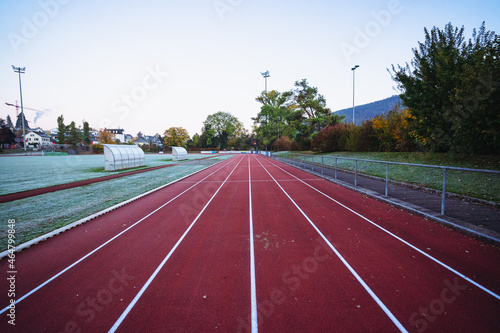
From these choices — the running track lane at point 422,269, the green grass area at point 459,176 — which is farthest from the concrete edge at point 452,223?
the green grass area at point 459,176

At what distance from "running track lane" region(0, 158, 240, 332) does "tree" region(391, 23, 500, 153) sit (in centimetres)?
1268

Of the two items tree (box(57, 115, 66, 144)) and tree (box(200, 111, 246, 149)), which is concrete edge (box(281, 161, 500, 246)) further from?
tree (box(57, 115, 66, 144))

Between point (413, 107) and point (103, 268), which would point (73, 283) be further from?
point (413, 107)

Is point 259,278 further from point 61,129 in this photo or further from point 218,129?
point 61,129

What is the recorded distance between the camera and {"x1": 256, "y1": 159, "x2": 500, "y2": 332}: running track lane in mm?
2541

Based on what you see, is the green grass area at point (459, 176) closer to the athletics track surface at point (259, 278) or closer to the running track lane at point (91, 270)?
the athletics track surface at point (259, 278)

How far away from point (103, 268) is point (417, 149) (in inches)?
787

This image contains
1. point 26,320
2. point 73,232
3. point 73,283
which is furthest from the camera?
point 73,232

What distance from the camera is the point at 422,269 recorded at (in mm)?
3453

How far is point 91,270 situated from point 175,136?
86.7 m

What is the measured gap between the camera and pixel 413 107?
1241cm

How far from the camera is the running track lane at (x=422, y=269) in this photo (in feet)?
8.34

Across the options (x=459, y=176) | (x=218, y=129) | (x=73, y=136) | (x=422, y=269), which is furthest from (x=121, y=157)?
(x=73, y=136)

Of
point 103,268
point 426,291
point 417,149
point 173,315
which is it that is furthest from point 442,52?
point 103,268
